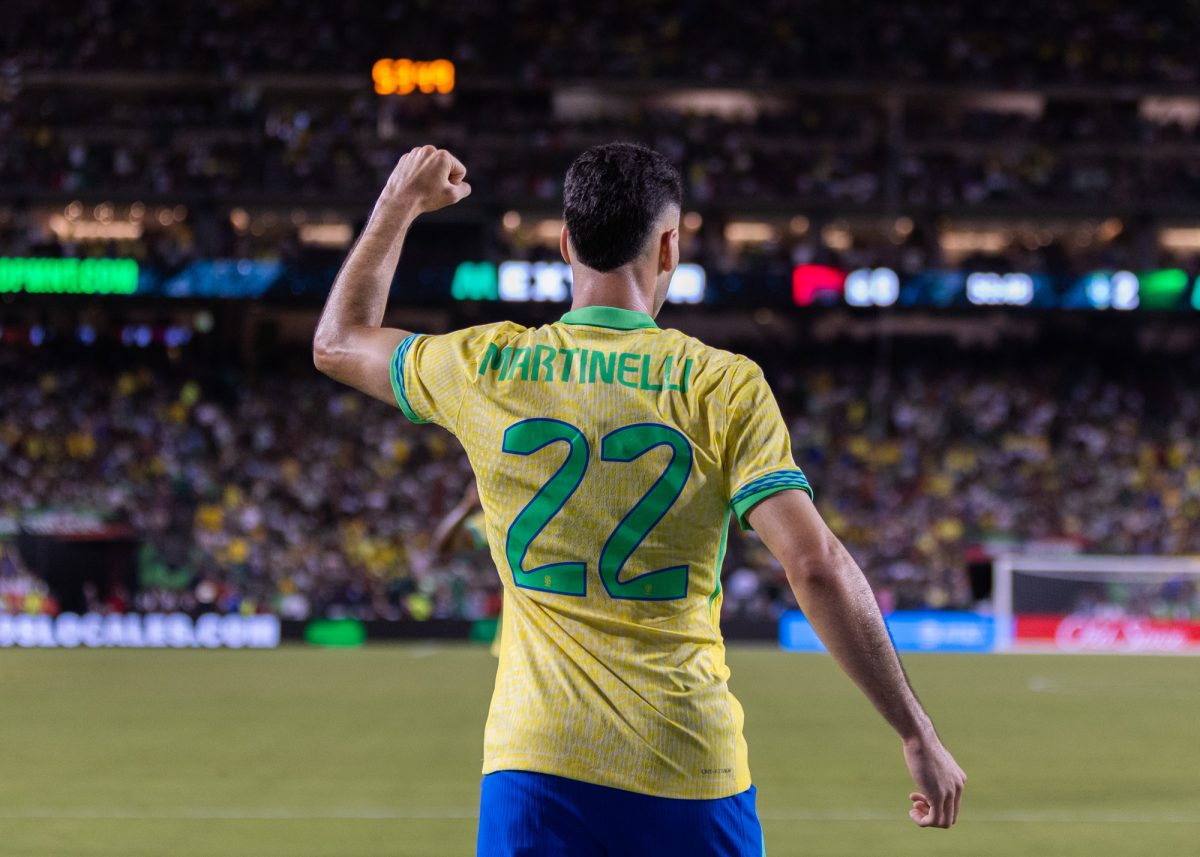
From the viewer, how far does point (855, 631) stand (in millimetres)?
2078

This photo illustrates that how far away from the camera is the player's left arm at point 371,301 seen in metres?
2.40

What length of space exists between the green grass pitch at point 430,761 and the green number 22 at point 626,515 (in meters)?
5.46

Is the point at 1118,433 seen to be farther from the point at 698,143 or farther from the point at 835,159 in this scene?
the point at 698,143

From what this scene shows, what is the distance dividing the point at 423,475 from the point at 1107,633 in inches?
531

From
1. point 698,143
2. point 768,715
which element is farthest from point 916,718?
point 698,143

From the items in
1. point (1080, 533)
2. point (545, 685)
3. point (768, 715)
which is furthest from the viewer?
point (1080, 533)

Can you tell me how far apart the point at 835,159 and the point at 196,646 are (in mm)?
19899

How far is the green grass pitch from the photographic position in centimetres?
770

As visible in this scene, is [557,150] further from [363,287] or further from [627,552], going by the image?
[627,552]

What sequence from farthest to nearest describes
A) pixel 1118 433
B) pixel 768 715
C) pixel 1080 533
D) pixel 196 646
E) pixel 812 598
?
pixel 1118 433, pixel 1080 533, pixel 196 646, pixel 768 715, pixel 812 598

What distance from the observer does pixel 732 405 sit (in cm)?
214

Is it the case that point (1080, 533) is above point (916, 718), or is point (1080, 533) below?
below

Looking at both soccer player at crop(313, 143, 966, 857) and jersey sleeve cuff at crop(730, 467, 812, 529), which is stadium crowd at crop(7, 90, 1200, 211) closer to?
soccer player at crop(313, 143, 966, 857)

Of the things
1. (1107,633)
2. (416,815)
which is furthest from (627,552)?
(1107,633)
